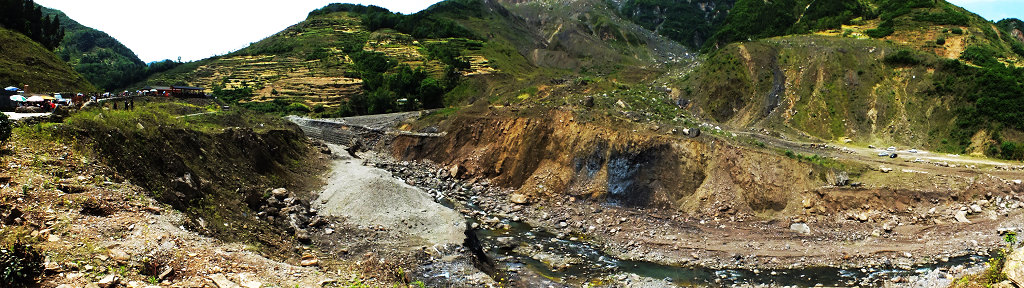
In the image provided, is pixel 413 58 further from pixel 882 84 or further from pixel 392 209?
pixel 392 209

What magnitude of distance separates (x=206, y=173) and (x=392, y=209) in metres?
8.38

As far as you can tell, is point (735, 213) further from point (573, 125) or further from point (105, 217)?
point (105, 217)

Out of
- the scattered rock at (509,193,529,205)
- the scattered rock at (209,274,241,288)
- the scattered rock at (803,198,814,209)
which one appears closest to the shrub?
the scattered rock at (803,198,814,209)

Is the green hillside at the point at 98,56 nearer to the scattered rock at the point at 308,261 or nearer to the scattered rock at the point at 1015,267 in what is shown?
the scattered rock at the point at 308,261

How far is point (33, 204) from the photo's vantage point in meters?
13.5

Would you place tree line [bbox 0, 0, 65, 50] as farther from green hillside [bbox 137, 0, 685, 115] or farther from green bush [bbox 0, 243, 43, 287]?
green bush [bbox 0, 243, 43, 287]

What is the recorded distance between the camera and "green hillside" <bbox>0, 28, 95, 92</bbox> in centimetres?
3881

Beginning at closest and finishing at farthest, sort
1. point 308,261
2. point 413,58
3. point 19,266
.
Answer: point 19,266 < point 308,261 < point 413,58

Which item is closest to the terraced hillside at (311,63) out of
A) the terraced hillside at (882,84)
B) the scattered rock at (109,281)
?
the terraced hillside at (882,84)

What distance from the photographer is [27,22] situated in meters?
50.0

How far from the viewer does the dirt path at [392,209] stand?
25078 millimetres

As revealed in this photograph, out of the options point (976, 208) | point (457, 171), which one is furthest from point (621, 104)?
point (976, 208)

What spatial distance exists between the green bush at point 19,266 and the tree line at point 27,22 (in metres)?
52.0

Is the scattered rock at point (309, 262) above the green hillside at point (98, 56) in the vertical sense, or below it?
below
